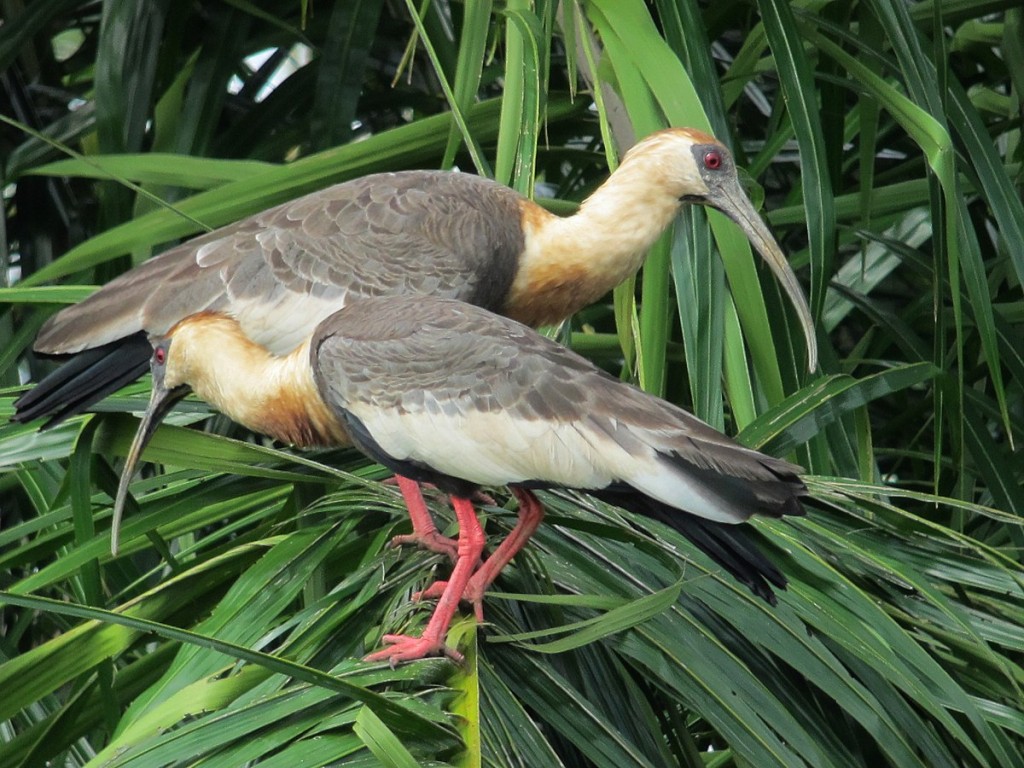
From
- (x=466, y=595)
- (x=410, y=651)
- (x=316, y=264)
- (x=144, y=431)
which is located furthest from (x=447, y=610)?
(x=316, y=264)

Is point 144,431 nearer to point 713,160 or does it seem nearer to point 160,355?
point 160,355

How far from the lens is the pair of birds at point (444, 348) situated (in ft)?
5.60

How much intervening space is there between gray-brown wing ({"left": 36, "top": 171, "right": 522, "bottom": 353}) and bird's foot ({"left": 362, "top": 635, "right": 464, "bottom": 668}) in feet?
2.71

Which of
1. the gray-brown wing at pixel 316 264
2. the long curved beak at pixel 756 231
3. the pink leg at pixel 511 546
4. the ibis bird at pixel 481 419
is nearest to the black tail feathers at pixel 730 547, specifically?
the ibis bird at pixel 481 419

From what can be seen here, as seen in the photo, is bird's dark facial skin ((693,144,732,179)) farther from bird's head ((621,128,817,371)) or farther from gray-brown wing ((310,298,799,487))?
gray-brown wing ((310,298,799,487))

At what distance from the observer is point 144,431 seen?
6.72 ft

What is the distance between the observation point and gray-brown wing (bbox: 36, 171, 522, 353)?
237 centimetres

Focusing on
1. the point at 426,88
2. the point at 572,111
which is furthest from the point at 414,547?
the point at 426,88

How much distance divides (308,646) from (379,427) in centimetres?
43

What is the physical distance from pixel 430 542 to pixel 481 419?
0.80 feet

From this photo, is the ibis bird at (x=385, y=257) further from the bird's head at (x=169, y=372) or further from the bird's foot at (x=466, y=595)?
the bird's foot at (x=466, y=595)

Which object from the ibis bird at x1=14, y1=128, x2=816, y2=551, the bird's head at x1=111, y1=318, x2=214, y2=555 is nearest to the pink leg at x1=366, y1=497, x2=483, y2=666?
the ibis bird at x1=14, y1=128, x2=816, y2=551

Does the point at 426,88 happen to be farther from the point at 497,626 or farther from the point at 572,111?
the point at 497,626

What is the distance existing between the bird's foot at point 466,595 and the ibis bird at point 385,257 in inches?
15.3
